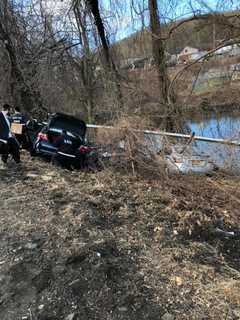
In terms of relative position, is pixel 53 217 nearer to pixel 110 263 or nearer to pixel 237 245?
pixel 110 263

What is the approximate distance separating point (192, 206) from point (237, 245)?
1.66 m

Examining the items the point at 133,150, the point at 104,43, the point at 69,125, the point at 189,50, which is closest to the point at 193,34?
the point at 189,50

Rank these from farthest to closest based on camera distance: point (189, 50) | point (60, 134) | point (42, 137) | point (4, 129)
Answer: point (189, 50)
point (42, 137)
point (60, 134)
point (4, 129)

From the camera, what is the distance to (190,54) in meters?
13.3

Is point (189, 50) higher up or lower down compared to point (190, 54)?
higher up

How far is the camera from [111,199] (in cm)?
834

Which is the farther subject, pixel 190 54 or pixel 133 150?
pixel 190 54

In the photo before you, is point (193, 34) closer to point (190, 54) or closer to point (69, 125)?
point (190, 54)

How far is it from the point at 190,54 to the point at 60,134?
4674 mm

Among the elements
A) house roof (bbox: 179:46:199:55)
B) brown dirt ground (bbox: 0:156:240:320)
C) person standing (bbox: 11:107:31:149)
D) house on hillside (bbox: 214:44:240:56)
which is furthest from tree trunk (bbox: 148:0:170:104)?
brown dirt ground (bbox: 0:156:240:320)

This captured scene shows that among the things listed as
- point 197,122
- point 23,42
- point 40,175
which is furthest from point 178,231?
point 23,42

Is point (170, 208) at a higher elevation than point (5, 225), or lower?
lower

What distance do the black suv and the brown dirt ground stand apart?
1.85 m

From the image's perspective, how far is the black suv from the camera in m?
11.5
